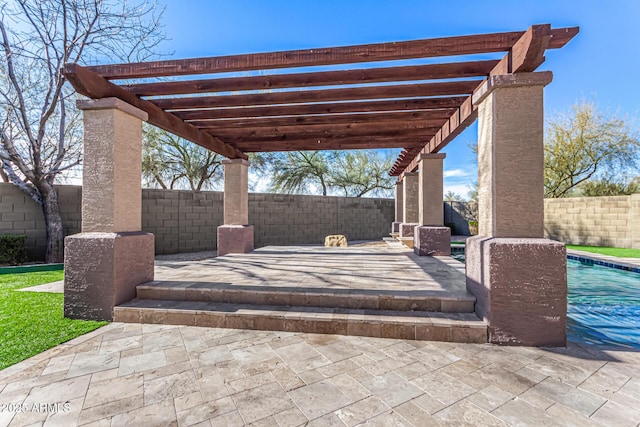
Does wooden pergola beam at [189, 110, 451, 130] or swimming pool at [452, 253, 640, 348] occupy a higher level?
wooden pergola beam at [189, 110, 451, 130]

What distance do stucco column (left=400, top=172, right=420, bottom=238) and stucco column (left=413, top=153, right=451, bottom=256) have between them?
1675 mm

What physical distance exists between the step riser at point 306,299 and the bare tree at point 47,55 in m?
5.73

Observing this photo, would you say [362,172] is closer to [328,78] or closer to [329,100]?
[329,100]

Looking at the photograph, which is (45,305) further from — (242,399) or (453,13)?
(453,13)

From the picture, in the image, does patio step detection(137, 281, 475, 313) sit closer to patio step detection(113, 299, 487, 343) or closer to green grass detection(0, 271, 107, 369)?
patio step detection(113, 299, 487, 343)

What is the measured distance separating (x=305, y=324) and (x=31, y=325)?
2.80 m

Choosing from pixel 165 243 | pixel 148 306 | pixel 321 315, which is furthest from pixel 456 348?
pixel 165 243

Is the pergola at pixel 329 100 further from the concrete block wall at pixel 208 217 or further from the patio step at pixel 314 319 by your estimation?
the concrete block wall at pixel 208 217

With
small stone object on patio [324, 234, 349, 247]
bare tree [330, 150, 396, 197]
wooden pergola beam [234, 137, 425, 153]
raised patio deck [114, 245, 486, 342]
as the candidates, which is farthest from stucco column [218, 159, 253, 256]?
bare tree [330, 150, 396, 197]

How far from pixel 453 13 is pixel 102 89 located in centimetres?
461

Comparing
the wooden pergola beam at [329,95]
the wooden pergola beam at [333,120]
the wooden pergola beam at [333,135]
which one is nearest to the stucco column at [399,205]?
the wooden pergola beam at [333,135]

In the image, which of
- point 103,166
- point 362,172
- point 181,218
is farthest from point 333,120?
point 362,172

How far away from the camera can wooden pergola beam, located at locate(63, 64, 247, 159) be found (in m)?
2.74

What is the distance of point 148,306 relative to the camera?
9.62 ft
